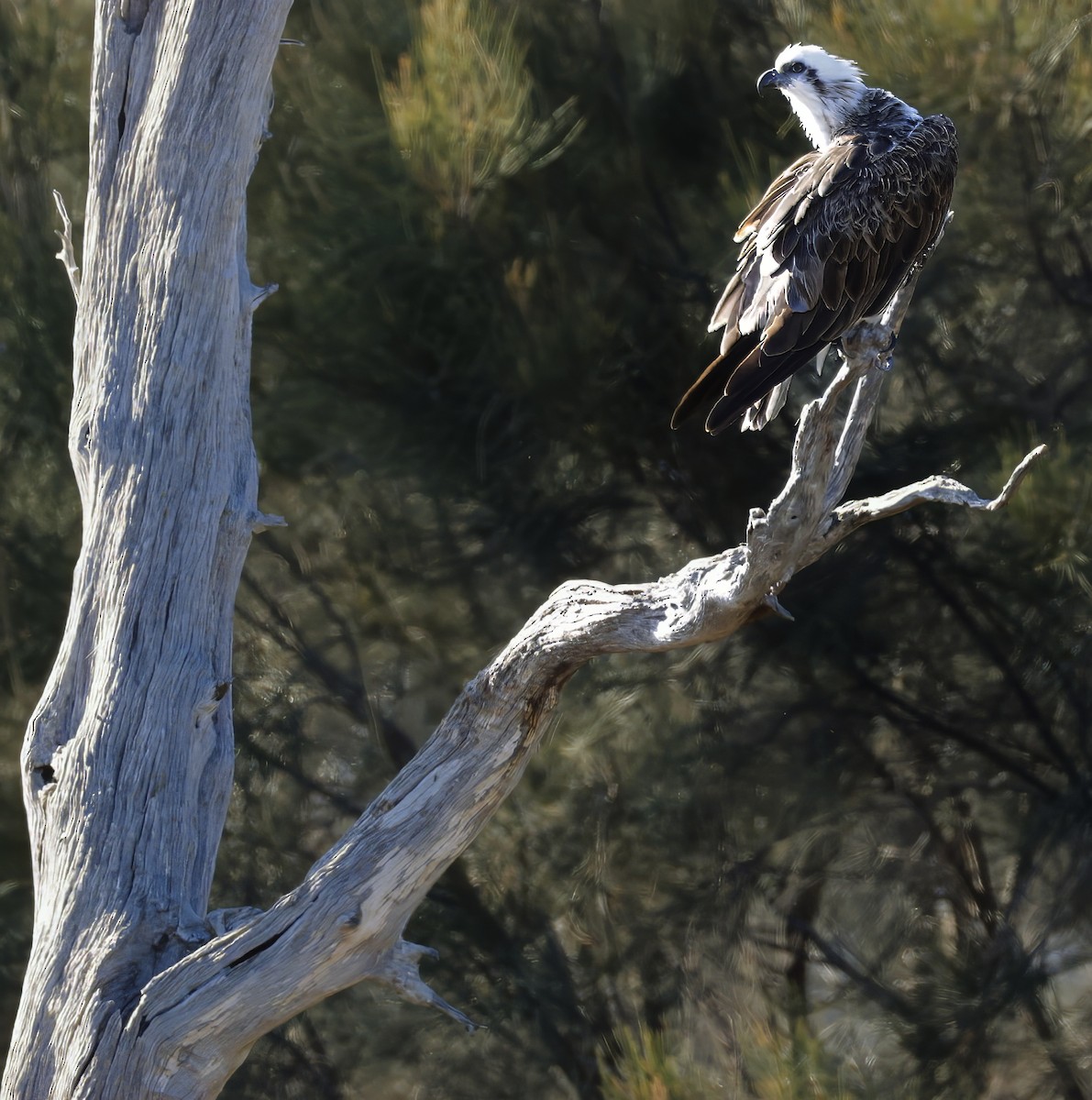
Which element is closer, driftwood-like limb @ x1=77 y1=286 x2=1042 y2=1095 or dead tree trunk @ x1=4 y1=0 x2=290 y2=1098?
driftwood-like limb @ x1=77 y1=286 x2=1042 y2=1095

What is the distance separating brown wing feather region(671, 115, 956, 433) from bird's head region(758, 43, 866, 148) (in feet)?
0.51

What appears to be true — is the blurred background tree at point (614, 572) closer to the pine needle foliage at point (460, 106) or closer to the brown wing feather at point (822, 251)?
the pine needle foliage at point (460, 106)

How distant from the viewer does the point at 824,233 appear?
7.68 feet

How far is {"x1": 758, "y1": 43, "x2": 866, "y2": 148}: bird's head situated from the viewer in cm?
271

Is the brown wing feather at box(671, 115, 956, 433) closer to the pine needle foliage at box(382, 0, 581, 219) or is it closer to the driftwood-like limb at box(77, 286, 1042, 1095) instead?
the driftwood-like limb at box(77, 286, 1042, 1095)

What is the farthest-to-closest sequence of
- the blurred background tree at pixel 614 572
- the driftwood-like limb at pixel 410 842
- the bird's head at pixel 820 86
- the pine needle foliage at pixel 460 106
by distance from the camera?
the blurred background tree at pixel 614 572 < the pine needle foliage at pixel 460 106 < the bird's head at pixel 820 86 < the driftwood-like limb at pixel 410 842

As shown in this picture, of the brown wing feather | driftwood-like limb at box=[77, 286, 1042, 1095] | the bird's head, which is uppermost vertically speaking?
the bird's head

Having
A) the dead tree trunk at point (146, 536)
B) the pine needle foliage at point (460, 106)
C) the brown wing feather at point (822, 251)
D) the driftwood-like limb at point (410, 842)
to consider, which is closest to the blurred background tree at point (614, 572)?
the pine needle foliage at point (460, 106)

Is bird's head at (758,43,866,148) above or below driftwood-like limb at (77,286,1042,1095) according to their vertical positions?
above

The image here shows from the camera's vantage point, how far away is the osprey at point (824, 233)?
2.20 metres

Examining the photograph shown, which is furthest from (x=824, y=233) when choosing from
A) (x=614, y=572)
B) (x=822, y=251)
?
(x=614, y=572)

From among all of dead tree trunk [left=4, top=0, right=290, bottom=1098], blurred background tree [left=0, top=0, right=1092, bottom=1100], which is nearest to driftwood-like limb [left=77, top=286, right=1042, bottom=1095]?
dead tree trunk [left=4, top=0, right=290, bottom=1098]

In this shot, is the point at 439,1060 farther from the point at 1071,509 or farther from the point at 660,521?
the point at 1071,509

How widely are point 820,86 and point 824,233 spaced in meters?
0.54
